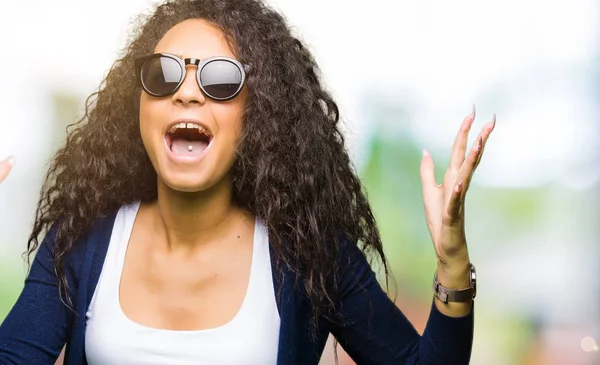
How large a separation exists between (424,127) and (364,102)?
1.07 ft

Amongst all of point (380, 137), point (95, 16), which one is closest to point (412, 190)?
point (380, 137)

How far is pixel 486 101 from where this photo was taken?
13.6ft

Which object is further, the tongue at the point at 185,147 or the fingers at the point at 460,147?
the tongue at the point at 185,147

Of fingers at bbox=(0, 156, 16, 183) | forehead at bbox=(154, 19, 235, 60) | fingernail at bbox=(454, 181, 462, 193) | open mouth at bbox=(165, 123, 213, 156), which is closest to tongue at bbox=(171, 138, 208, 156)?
open mouth at bbox=(165, 123, 213, 156)

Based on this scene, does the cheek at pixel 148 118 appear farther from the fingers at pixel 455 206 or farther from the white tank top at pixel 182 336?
the fingers at pixel 455 206

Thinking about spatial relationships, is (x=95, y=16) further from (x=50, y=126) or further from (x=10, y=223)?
(x=10, y=223)

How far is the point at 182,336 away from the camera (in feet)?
7.09

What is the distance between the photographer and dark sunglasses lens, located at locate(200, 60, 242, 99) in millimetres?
2160

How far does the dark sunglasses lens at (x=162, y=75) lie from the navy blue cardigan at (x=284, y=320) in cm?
43

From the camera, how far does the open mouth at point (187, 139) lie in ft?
7.20

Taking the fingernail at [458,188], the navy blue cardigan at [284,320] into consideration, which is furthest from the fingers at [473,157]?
the navy blue cardigan at [284,320]

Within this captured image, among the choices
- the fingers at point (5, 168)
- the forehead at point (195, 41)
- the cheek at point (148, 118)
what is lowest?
the fingers at point (5, 168)

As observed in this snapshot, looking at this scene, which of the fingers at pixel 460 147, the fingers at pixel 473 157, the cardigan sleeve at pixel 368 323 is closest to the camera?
the fingers at pixel 473 157

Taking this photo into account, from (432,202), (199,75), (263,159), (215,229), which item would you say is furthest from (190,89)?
(432,202)
